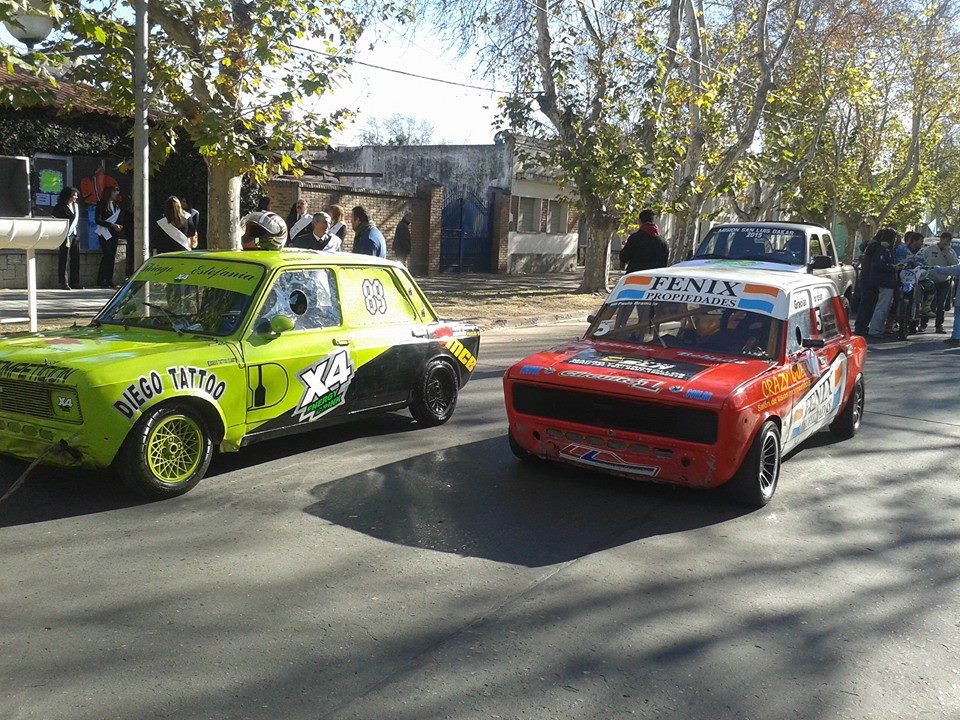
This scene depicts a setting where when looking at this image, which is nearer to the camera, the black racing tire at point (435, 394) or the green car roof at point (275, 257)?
the green car roof at point (275, 257)

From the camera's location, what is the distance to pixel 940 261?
17828mm

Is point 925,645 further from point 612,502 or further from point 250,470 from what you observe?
point 250,470

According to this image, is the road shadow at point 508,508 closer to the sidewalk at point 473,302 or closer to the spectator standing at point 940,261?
the sidewalk at point 473,302

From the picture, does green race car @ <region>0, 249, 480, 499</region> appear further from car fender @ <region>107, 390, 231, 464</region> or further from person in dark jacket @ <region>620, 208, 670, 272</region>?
person in dark jacket @ <region>620, 208, 670, 272</region>

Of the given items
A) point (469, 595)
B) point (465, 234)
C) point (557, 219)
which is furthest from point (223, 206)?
point (557, 219)

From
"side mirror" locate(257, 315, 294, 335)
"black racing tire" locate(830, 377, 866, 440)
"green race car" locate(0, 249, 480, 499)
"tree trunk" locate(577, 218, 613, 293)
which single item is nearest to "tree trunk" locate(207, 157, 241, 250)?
"green race car" locate(0, 249, 480, 499)

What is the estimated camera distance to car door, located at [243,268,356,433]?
21.8 ft

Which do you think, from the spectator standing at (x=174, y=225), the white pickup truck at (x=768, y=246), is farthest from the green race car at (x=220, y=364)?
the white pickup truck at (x=768, y=246)

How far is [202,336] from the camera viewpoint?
260 inches

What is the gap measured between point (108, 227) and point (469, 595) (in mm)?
14933

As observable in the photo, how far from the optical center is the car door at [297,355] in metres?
6.64

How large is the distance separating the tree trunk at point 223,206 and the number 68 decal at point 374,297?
697cm

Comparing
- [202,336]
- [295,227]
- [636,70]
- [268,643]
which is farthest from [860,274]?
[268,643]

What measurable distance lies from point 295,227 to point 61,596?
1003 cm
